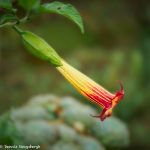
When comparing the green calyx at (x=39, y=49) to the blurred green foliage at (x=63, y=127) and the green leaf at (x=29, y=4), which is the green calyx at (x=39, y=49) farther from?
the blurred green foliage at (x=63, y=127)

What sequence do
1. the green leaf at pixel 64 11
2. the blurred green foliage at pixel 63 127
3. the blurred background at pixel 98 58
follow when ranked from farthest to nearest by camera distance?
1. the blurred background at pixel 98 58
2. the blurred green foliage at pixel 63 127
3. the green leaf at pixel 64 11

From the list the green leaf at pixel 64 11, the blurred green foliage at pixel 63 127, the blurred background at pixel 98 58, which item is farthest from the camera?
the blurred background at pixel 98 58

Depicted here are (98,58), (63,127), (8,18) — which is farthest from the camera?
(98,58)

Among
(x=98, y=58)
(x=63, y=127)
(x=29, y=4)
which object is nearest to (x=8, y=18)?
(x=29, y=4)

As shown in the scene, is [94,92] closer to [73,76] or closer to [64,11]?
[73,76]

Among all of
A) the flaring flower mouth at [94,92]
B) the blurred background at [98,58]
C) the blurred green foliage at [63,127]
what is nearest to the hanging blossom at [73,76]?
the flaring flower mouth at [94,92]

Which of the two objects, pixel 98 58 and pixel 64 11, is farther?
pixel 98 58
